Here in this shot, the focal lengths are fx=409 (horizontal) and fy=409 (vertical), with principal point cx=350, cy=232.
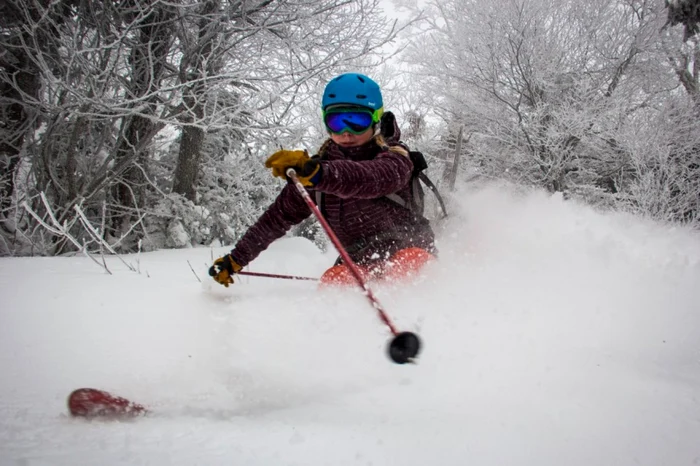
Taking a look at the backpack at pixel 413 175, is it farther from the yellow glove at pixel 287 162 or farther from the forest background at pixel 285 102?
the forest background at pixel 285 102

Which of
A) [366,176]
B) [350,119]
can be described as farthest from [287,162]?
[350,119]

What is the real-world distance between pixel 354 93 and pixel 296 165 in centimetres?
93

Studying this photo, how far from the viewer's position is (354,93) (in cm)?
267

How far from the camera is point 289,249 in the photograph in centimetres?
505

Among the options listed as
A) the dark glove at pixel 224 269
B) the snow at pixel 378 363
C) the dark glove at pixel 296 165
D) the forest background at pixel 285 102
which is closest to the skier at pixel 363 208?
the dark glove at pixel 224 269

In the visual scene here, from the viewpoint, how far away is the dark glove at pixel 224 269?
2.81 m

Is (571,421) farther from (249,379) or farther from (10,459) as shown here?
(10,459)

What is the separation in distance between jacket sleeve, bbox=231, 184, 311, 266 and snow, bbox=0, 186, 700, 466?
0.32 metres

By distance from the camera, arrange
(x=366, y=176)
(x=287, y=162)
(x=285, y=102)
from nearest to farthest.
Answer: (x=287, y=162)
(x=366, y=176)
(x=285, y=102)

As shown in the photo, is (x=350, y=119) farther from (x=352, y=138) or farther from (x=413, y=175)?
(x=413, y=175)

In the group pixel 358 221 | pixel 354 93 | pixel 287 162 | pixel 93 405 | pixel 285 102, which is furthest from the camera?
pixel 285 102

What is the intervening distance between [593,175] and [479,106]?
3.67 meters

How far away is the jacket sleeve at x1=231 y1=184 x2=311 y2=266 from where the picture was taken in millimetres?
2953

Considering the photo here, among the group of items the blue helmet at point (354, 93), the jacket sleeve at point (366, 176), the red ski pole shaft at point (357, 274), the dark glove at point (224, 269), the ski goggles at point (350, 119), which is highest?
the blue helmet at point (354, 93)
